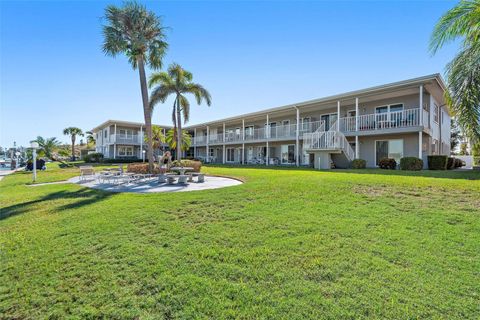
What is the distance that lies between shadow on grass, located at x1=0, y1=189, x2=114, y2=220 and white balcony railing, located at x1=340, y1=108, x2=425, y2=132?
16.6 metres

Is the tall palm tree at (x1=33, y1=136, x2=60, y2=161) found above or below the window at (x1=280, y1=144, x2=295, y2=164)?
above

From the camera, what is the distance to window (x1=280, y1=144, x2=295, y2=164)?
2608cm

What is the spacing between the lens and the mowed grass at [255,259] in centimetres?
319

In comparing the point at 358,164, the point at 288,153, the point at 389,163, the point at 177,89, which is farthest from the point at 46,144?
the point at 389,163

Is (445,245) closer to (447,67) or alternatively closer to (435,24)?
(435,24)

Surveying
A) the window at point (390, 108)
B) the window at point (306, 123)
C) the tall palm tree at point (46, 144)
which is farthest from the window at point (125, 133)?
the window at point (390, 108)

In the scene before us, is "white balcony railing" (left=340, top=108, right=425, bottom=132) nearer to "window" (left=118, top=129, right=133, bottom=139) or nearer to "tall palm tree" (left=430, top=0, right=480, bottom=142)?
"tall palm tree" (left=430, top=0, right=480, bottom=142)

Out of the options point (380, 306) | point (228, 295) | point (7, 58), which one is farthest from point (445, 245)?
point (7, 58)

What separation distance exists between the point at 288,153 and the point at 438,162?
1315cm

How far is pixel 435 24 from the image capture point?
8.19m

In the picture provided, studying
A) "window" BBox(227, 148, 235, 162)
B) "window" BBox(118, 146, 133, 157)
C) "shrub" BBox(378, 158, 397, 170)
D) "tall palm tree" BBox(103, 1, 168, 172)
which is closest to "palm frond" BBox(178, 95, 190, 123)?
"tall palm tree" BBox(103, 1, 168, 172)

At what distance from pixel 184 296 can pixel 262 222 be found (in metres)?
2.64

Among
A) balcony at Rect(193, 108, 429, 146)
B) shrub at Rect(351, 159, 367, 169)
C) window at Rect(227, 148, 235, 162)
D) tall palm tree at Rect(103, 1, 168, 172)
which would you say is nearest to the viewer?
tall palm tree at Rect(103, 1, 168, 172)

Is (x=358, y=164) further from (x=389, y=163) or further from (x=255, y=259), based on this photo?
(x=255, y=259)
